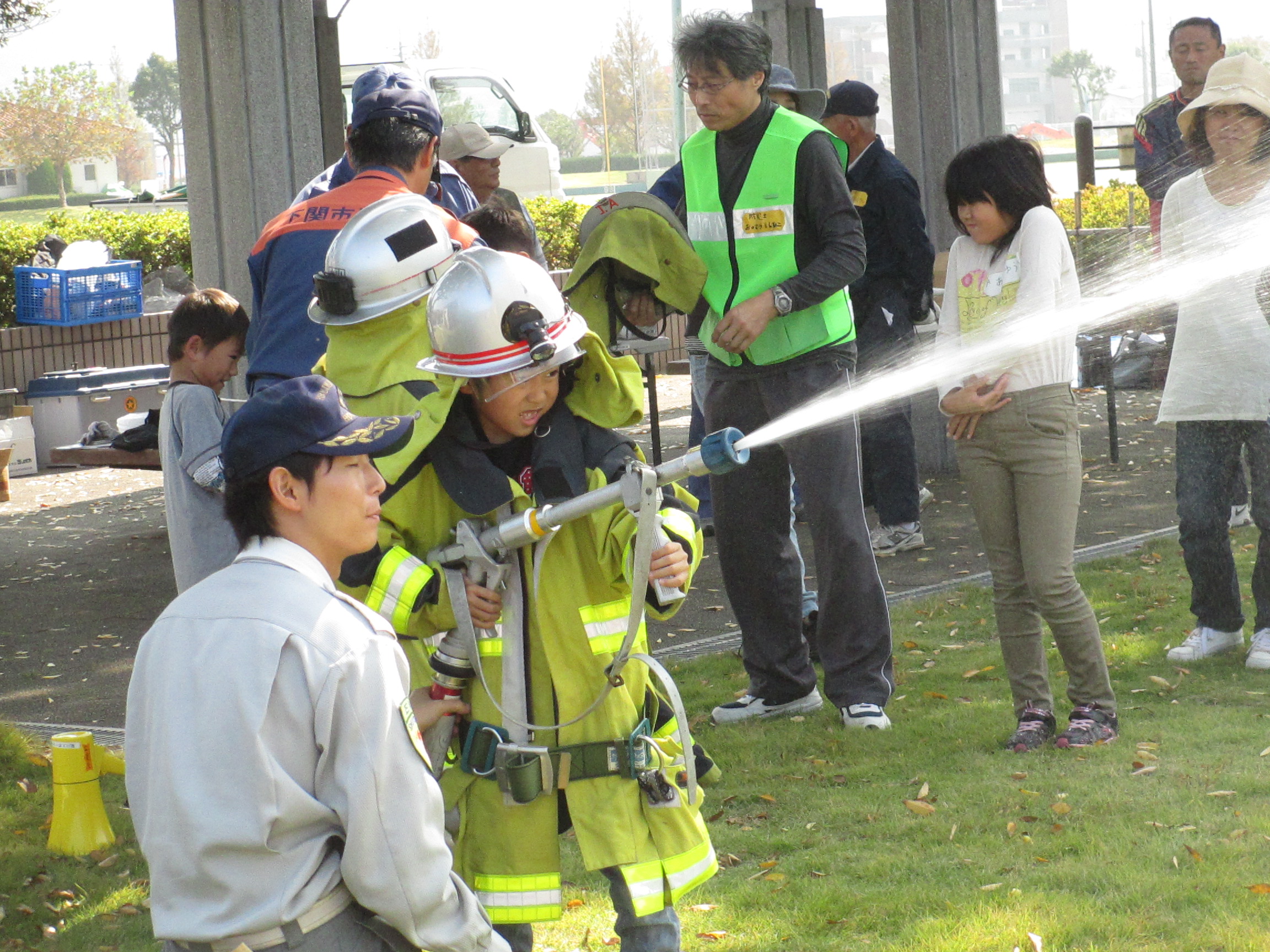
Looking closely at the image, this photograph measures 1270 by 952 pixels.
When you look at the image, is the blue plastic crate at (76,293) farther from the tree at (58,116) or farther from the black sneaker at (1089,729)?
the tree at (58,116)

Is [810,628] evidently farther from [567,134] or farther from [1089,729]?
[567,134]

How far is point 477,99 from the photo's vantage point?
910 inches

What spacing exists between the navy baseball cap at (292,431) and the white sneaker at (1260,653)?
→ 4.52 m

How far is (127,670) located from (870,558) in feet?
12.1

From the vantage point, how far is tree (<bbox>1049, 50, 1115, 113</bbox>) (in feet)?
136

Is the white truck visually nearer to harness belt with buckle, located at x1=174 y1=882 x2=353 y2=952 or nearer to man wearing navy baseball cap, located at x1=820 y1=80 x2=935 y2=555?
man wearing navy baseball cap, located at x1=820 y1=80 x2=935 y2=555

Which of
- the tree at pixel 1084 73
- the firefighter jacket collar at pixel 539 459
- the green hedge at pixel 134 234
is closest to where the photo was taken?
the firefighter jacket collar at pixel 539 459

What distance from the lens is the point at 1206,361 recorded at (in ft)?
18.9

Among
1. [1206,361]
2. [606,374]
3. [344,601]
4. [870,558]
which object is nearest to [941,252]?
[1206,361]

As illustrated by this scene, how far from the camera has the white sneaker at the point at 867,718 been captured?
5422 mm

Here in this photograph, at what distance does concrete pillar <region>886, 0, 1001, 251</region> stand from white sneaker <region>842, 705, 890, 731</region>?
5590 millimetres

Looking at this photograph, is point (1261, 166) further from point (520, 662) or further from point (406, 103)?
point (520, 662)

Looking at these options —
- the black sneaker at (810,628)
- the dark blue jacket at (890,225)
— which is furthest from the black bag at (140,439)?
the black sneaker at (810,628)

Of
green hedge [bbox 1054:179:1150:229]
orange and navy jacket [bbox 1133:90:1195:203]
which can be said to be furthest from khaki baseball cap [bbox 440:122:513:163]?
green hedge [bbox 1054:179:1150:229]
